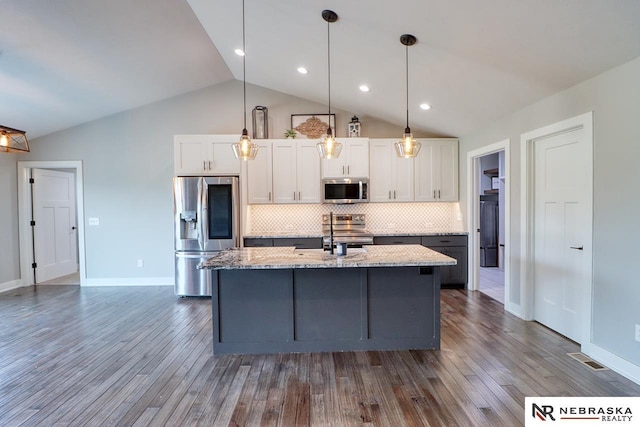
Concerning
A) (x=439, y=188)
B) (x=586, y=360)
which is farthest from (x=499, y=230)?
(x=586, y=360)

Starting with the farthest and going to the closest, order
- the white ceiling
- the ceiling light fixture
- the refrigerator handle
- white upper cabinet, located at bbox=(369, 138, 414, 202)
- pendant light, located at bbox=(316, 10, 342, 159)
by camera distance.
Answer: white upper cabinet, located at bbox=(369, 138, 414, 202)
the refrigerator handle
the ceiling light fixture
pendant light, located at bbox=(316, 10, 342, 159)
the white ceiling

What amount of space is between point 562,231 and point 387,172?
8.32ft

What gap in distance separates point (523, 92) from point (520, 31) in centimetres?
108

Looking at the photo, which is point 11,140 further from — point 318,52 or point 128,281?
point 318,52

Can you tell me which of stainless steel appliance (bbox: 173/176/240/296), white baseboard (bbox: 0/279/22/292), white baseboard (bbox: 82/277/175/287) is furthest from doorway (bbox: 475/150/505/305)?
white baseboard (bbox: 0/279/22/292)

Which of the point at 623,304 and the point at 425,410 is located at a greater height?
the point at 623,304

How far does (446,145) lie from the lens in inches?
203

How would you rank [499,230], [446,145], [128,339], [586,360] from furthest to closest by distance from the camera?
[499,230]
[446,145]
[128,339]
[586,360]

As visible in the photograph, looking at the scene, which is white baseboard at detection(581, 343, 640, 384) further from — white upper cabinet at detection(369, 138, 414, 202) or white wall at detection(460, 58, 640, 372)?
white upper cabinet at detection(369, 138, 414, 202)

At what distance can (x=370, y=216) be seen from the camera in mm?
5434

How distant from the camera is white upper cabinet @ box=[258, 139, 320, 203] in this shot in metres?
5.04

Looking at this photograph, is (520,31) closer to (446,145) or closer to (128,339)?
(446,145)

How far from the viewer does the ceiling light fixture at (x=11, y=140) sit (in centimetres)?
328

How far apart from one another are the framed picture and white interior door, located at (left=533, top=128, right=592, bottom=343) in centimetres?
304
